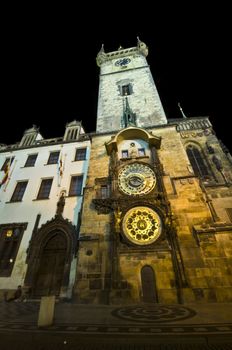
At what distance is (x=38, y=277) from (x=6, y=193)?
8312 millimetres

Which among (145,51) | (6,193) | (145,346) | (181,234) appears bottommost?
(145,346)

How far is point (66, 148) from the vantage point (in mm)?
18875

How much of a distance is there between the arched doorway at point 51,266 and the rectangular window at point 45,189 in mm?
3797

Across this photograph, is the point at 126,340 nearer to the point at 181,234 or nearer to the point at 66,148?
the point at 181,234

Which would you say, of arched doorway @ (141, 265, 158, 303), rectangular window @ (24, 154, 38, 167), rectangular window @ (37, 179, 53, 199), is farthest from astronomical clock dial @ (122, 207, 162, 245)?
rectangular window @ (24, 154, 38, 167)

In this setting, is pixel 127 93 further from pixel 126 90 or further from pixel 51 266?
pixel 51 266

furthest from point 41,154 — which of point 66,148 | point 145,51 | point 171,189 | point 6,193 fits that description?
point 145,51

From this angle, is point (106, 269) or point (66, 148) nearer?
point (106, 269)

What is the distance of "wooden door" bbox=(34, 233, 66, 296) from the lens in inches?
448

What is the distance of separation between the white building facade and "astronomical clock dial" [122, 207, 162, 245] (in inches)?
182

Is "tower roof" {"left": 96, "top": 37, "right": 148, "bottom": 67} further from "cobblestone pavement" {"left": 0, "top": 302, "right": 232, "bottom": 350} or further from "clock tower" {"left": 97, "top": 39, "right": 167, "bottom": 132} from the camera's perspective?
"cobblestone pavement" {"left": 0, "top": 302, "right": 232, "bottom": 350}

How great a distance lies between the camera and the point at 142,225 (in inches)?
388

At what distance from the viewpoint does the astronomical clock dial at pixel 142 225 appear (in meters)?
9.55

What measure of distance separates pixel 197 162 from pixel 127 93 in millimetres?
11300
